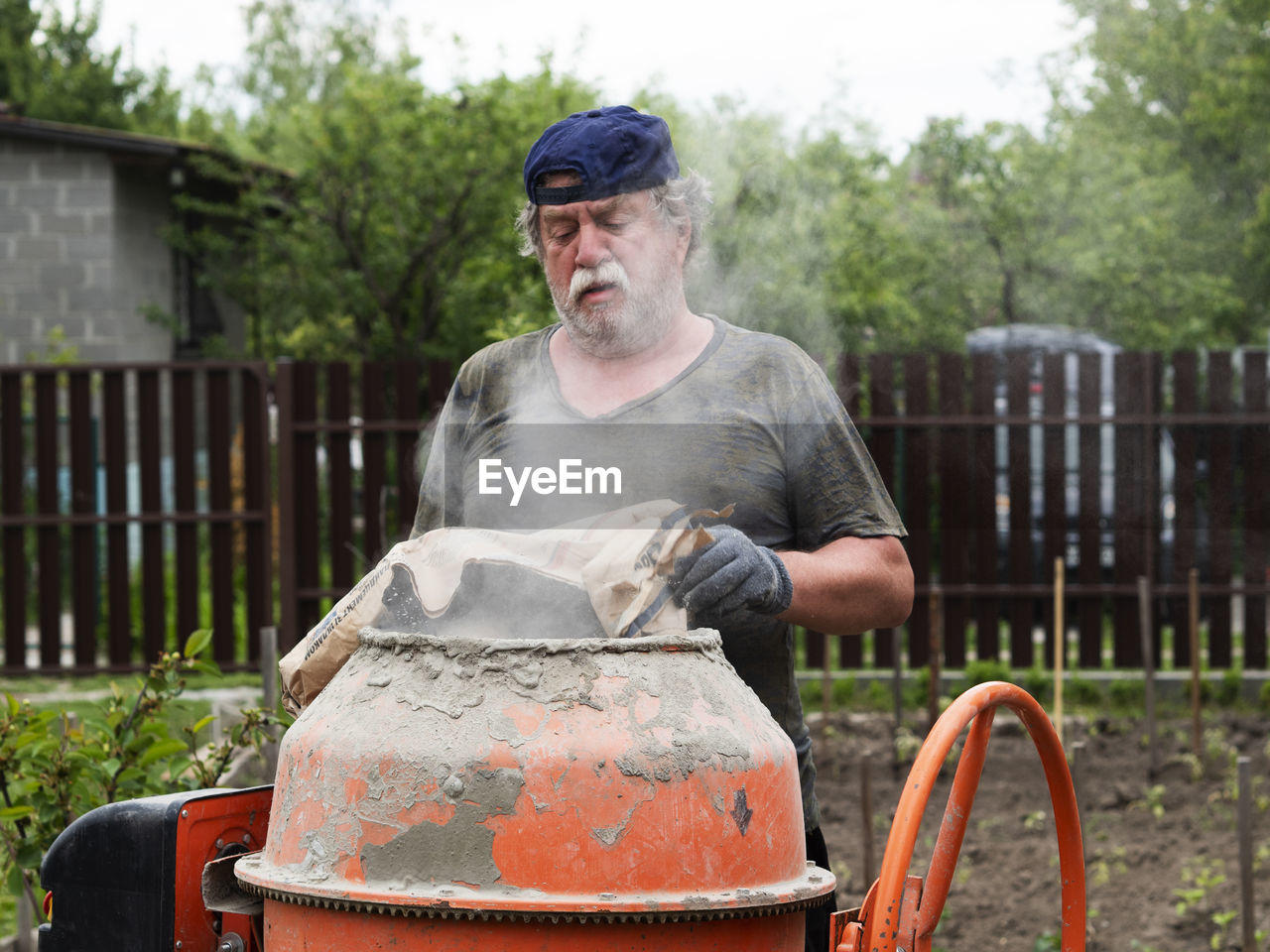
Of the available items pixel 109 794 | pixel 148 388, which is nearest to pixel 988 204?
pixel 148 388

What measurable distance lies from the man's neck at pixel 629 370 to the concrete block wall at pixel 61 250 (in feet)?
37.5

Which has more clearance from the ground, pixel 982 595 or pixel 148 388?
pixel 148 388

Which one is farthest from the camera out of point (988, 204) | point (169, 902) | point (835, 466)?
point (988, 204)

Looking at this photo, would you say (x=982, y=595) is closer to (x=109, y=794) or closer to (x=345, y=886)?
(x=109, y=794)

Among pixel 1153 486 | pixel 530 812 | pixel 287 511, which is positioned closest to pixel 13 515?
pixel 287 511

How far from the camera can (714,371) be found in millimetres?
2111

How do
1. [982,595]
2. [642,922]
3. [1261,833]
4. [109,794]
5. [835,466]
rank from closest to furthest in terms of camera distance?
[642,922]
[835,466]
[109,794]
[1261,833]
[982,595]

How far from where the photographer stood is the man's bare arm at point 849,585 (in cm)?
199

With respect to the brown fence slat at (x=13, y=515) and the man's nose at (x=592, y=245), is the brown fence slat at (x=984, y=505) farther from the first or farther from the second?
the man's nose at (x=592, y=245)

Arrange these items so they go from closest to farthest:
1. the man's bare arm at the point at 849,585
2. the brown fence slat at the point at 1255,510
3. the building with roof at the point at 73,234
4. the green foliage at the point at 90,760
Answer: the man's bare arm at the point at 849,585
the green foliage at the point at 90,760
the brown fence slat at the point at 1255,510
the building with roof at the point at 73,234

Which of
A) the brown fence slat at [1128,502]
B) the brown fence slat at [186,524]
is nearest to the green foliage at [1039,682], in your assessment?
the brown fence slat at [1128,502]

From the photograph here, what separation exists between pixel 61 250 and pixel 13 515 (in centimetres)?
592

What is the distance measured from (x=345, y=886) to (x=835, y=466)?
94 centimetres

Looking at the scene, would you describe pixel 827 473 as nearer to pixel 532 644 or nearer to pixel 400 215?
pixel 532 644
